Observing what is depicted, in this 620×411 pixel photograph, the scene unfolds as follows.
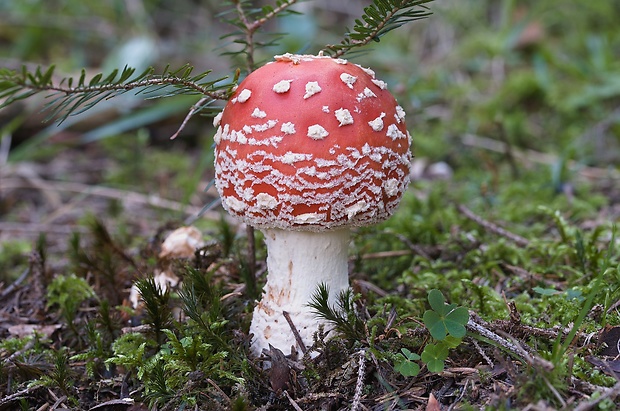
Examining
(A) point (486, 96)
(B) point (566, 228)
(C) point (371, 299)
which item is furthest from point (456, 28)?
(C) point (371, 299)

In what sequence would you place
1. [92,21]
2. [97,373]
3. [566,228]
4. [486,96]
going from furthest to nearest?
1. [92,21]
2. [486,96]
3. [566,228]
4. [97,373]

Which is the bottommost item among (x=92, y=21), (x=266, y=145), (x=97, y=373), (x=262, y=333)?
(x=97, y=373)

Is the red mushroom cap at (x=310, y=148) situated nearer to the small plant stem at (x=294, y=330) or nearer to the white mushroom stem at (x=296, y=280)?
the white mushroom stem at (x=296, y=280)

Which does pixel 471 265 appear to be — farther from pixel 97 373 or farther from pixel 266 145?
pixel 97 373


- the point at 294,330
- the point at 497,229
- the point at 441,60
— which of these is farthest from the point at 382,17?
the point at 441,60

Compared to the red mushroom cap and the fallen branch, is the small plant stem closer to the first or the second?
the red mushroom cap

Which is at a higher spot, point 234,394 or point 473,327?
point 473,327

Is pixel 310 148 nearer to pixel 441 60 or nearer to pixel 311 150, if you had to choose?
pixel 311 150
